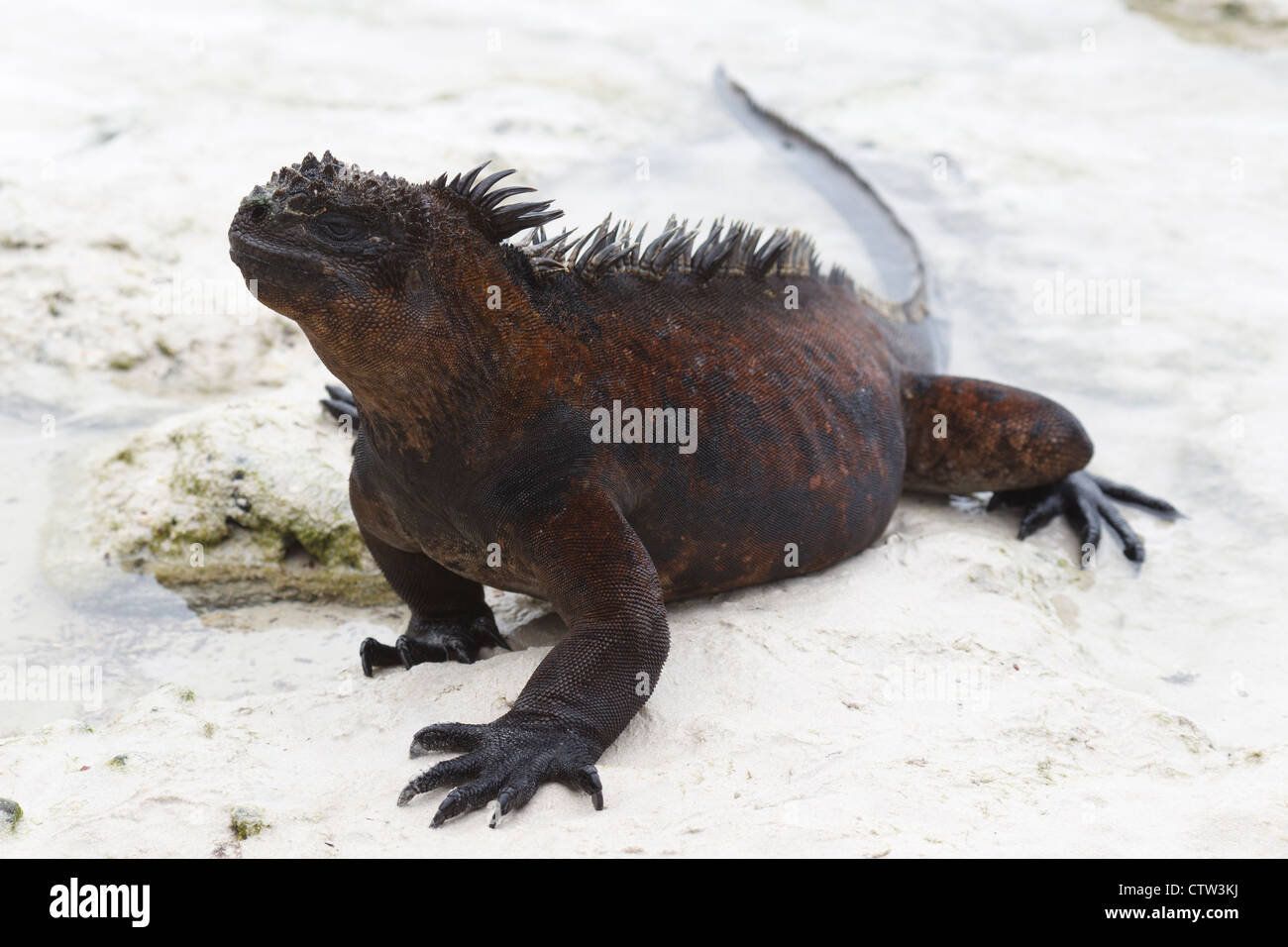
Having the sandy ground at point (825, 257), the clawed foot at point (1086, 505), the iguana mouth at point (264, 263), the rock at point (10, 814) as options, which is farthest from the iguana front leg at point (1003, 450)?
the rock at point (10, 814)

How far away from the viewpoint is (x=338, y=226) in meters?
3.25

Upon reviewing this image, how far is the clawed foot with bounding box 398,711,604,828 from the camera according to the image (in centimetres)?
306

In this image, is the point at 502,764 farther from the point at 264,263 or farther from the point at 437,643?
the point at 264,263

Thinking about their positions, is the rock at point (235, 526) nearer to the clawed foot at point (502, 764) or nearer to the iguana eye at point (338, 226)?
the clawed foot at point (502, 764)

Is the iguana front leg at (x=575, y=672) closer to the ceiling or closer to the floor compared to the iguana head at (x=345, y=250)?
closer to the floor

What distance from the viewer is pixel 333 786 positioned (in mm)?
3215

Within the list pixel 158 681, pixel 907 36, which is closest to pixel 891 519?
pixel 158 681

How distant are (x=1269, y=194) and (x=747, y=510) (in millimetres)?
6288

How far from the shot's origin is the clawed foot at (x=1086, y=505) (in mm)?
5125

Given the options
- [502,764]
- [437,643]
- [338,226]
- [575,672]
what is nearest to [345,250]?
[338,226]

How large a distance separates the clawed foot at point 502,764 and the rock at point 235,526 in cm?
177

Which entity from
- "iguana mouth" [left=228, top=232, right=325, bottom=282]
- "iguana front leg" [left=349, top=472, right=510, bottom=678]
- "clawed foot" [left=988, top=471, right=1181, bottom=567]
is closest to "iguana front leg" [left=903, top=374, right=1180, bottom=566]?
"clawed foot" [left=988, top=471, right=1181, bottom=567]

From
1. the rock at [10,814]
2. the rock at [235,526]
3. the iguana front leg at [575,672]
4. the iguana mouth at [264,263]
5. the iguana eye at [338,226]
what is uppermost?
the iguana eye at [338,226]

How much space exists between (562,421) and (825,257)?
176 inches
